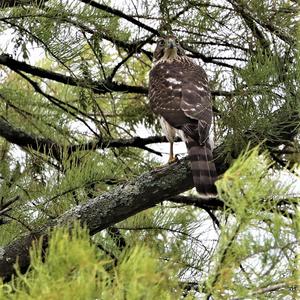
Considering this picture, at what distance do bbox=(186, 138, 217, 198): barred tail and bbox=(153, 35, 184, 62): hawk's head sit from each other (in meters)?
0.68

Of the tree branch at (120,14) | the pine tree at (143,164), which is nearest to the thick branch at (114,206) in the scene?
the pine tree at (143,164)

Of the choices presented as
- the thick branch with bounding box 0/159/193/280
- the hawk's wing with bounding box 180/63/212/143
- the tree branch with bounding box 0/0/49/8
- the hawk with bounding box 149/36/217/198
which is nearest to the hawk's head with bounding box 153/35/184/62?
the hawk with bounding box 149/36/217/198

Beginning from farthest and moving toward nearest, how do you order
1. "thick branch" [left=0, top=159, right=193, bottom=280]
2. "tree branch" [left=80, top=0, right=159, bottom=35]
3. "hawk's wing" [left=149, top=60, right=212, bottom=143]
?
"tree branch" [left=80, top=0, right=159, bottom=35], "hawk's wing" [left=149, top=60, right=212, bottom=143], "thick branch" [left=0, top=159, right=193, bottom=280]

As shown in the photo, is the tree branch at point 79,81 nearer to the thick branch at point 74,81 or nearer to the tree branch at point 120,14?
the thick branch at point 74,81

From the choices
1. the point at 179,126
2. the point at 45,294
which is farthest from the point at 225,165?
the point at 45,294

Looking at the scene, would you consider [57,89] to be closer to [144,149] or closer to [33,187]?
[144,149]

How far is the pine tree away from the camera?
152cm

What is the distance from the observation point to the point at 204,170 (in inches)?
111

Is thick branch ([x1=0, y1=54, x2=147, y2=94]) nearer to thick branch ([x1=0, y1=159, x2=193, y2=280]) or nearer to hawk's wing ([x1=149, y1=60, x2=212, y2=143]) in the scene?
hawk's wing ([x1=149, y1=60, x2=212, y2=143])

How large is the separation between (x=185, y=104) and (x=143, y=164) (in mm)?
357

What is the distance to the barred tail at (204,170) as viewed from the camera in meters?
2.79

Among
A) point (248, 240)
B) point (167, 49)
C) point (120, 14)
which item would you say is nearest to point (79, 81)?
point (120, 14)

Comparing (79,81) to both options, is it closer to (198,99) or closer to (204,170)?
(198,99)

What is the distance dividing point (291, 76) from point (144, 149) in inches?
51.6
